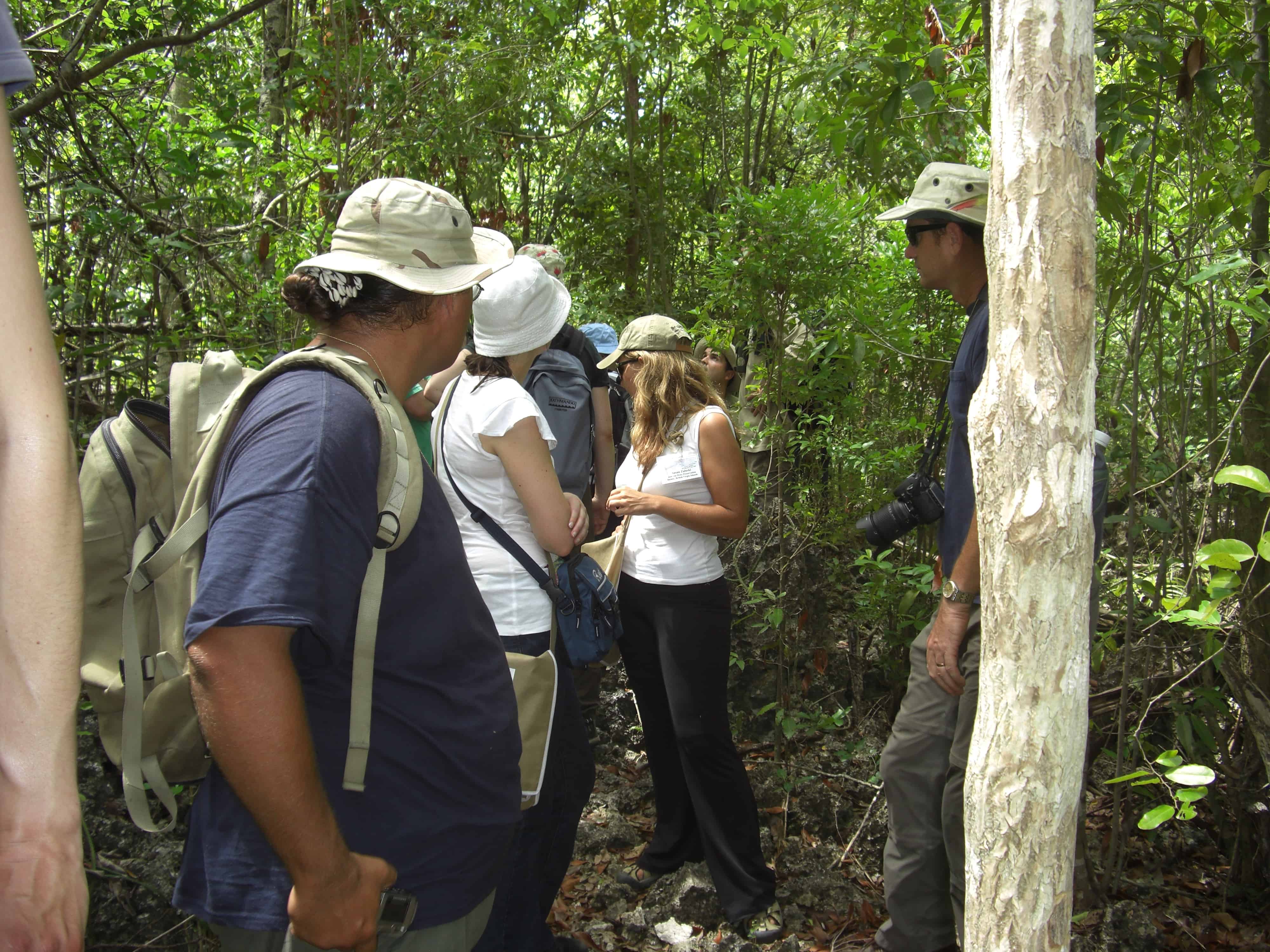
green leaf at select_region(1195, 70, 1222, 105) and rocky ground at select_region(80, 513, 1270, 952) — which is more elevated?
green leaf at select_region(1195, 70, 1222, 105)

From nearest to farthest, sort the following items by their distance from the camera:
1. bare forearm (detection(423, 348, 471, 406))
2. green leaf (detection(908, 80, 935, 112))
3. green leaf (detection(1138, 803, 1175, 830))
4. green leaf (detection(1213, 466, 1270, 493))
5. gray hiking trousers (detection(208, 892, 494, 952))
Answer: gray hiking trousers (detection(208, 892, 494, 952)), green leaf (detection(1213, 466, 1270, 493)), green leaf (detection(1138, 803, 1175, 830)), green leaf (detection(908, 80, 935, 112)), bare forearm (detection(423, 348, 471, 406))

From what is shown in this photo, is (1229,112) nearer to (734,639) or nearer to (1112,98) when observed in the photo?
(1112,98)

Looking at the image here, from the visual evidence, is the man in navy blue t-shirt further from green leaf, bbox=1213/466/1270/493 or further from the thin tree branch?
the thin tree branch

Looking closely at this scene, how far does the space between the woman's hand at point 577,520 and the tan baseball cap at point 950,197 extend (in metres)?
1.30

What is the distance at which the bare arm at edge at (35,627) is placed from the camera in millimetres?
718

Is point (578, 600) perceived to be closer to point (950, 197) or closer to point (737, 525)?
point (737, 525)

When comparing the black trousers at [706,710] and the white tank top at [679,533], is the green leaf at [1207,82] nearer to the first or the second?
the white tank top at [679,533]

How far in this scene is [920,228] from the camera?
9.73ft

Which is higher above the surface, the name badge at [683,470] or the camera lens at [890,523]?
the name badge at [683,470]

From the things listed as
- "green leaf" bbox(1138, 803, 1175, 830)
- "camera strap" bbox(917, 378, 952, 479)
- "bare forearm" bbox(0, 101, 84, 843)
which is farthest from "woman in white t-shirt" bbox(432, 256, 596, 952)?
"bare forearm" bbox(0, 101, 84, 843)

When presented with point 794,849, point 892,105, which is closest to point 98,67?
point 892,105

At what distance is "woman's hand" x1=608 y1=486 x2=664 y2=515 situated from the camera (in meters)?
3.28

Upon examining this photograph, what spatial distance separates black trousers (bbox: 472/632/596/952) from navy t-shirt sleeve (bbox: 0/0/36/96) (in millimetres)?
1901

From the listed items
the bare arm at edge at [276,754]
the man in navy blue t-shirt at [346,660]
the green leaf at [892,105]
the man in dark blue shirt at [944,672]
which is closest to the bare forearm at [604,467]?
the man in dark blue shirt at [944,672]
